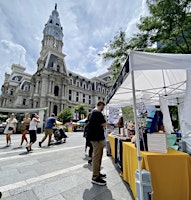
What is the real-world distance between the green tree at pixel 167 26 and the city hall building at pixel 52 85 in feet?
104

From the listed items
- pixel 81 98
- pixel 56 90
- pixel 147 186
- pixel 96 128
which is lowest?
pixel 147 186

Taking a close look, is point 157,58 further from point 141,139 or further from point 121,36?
point 121,36

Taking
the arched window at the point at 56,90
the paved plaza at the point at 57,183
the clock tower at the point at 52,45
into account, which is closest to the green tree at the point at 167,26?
the paved plaza at the point at 57,183

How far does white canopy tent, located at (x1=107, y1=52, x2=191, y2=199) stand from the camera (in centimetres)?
182

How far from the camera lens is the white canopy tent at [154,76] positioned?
1.82 meters

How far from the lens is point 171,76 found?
3635 mm

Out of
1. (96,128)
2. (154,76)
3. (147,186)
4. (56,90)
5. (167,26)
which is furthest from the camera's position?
(56,90)

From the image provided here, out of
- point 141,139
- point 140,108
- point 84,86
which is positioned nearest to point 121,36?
point 140,108

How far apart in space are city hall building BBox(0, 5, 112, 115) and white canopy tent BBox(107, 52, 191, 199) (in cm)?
3324

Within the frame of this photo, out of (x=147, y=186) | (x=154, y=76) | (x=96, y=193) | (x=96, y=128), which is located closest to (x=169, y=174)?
(x=147, y=186)

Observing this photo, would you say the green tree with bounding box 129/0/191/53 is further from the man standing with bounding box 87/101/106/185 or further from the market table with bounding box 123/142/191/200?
the market table with bounding box 123/142/191/200

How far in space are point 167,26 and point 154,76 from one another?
4.65 metres

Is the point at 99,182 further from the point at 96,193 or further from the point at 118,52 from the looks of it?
the point at 118,52

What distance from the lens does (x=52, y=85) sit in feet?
117
